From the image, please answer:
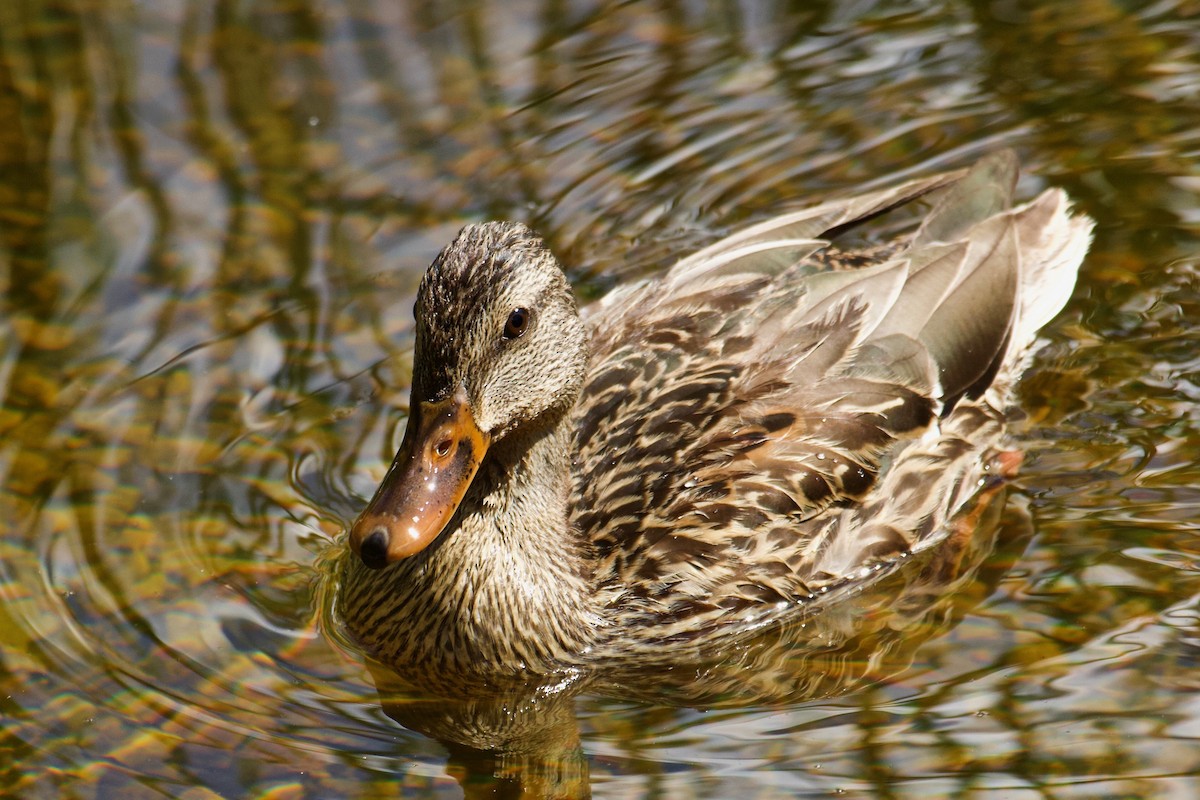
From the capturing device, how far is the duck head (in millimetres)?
5758

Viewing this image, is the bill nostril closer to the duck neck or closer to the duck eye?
the duck neck

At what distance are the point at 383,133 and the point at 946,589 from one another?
418 centimetres

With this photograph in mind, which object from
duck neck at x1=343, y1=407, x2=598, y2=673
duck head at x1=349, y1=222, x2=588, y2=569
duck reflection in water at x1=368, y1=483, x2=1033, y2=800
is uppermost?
duck head at x1=349, y1=222, x2=588, y2=569

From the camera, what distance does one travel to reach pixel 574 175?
8875mm

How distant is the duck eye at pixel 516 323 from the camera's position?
5902mm

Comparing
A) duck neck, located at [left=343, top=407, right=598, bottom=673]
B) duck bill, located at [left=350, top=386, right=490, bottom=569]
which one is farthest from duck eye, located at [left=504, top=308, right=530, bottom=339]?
duck neck, located at [left=343, top=407, right=598, bottom=673]

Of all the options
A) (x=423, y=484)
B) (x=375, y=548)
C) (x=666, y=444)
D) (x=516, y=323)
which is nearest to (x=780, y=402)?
(x=666, y=444)

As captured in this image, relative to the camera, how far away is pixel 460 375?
5801 mm

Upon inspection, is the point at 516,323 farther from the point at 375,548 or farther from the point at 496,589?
the point at 496,589

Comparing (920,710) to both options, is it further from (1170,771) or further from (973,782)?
(1170,771)

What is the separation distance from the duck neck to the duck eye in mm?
494

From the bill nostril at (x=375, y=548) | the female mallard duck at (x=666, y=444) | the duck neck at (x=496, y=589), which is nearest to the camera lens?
the bill nostril at (x=375, y=548)

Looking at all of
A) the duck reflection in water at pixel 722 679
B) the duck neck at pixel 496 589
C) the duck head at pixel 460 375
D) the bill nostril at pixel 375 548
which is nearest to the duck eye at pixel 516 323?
the duck head at pixel 460 375

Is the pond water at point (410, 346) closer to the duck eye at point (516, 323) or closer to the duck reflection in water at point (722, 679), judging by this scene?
the duck reflection in water at point (722, 679)
